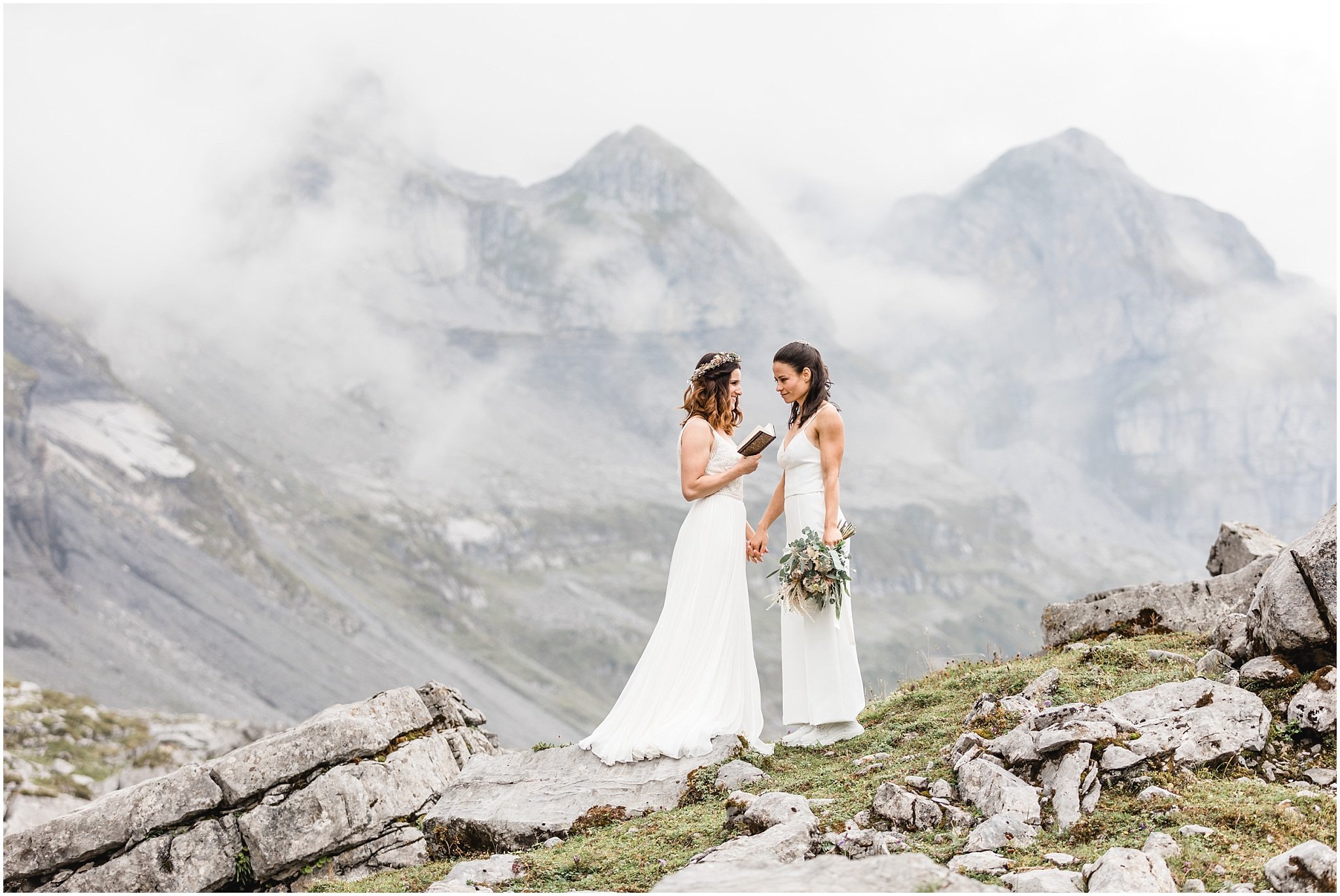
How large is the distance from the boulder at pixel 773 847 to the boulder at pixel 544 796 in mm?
1987

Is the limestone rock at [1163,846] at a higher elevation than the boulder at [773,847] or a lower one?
higher

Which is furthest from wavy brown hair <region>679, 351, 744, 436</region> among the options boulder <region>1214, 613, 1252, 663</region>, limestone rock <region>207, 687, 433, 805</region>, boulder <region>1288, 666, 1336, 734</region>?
boulder <region>1288, 666, 1336, 734</region>

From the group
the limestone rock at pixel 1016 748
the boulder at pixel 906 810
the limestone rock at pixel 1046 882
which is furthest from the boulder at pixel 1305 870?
the boulder at pixel 906 810

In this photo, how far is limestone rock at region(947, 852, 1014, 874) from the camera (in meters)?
7.14

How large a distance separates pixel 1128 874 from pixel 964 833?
1.48m

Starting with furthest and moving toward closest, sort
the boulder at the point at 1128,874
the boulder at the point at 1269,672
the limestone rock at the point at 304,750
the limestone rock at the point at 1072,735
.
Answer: the limestone rock at the point at 304,750 < the boulder at the point at 1269,672 < the limestone rock at the point at 1072,735 < the boulder at the point at 1128,874

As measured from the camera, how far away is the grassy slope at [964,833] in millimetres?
7285

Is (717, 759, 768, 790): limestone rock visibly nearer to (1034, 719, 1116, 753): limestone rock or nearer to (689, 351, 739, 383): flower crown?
(1034, 719, 1116, 753): limestone rock

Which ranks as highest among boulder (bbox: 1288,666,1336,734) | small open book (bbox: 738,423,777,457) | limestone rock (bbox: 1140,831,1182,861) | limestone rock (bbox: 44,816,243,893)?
small open book (bbox: 738,423,777,457)

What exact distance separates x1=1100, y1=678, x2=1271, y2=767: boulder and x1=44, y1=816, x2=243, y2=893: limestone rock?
9.23 m

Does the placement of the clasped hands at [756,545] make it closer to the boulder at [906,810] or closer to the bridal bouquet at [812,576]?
the bridal bouquet at [812,576]

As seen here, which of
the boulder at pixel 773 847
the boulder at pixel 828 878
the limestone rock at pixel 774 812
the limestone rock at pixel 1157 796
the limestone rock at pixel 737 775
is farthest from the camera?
the limestone rock at pixel 737 775

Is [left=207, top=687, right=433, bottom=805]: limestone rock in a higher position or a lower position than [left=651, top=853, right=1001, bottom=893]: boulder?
lower

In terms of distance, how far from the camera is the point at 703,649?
11.7 m
